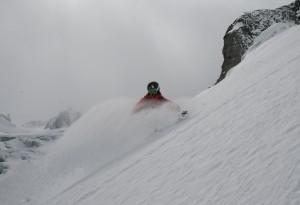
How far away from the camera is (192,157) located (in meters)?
7.83

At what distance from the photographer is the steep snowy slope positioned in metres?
5.00

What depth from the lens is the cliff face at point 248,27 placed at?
2991 cm

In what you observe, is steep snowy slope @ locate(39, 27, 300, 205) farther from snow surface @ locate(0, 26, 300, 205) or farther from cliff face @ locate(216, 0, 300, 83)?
cliff face @ locate(216, 0, 300, 83)

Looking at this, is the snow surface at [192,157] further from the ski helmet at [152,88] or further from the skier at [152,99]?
the ski helmet at [152,88]

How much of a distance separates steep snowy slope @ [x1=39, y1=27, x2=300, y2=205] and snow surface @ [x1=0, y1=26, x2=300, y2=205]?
0.02 meters

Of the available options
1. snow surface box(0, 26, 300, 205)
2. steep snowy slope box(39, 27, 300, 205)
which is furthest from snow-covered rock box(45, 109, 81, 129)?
steep snowy slope box(39, 27, 300, 205)

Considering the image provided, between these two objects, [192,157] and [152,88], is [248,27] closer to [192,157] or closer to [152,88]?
[152,88]

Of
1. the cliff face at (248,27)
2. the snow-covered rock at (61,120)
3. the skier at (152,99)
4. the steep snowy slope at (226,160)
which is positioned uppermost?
the snow-covered rock at (61,120)

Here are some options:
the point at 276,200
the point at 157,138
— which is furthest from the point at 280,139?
the point at 157,138

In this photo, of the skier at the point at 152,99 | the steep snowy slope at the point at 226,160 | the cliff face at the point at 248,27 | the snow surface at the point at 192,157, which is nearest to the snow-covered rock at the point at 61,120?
the cliff face at the point at 248,27

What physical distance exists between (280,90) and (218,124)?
168 centimetres

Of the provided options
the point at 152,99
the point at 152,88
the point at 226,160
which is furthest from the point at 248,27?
the point at 226,160

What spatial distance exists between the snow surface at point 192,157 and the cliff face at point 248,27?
52.9 feet

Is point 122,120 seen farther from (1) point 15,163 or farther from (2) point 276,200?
(2) point 276,200
